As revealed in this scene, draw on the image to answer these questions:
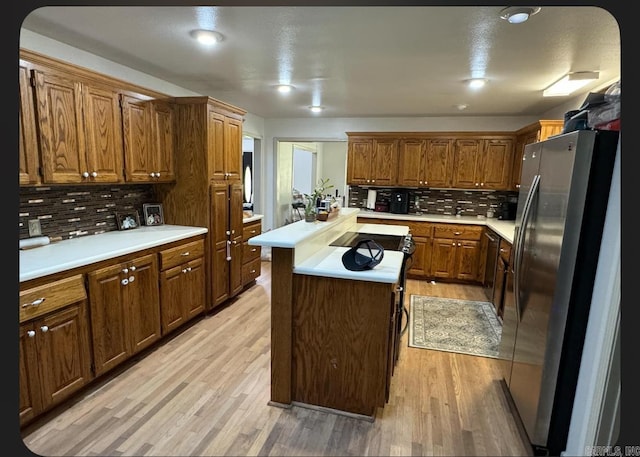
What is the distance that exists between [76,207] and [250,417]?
2078 mm

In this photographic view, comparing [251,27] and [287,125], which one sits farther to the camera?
[287,125]

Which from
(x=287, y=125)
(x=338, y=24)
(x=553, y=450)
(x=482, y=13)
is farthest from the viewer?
(x=287, y=125)

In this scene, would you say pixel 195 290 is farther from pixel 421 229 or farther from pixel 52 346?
pixel 421 229

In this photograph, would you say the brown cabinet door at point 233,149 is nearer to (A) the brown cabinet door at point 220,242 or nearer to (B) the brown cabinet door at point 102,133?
(A) the brown cabinet door at point 220,242

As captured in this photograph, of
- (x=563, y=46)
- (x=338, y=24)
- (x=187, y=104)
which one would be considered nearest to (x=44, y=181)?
(x=187, y=104)

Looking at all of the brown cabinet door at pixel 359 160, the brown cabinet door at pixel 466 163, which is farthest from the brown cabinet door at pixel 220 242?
the brown cabinet door at pixel 466 163

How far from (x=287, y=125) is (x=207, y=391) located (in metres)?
4.48

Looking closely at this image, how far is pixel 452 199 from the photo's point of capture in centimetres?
529

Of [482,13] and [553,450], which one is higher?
[482,13]

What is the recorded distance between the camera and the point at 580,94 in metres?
3.43

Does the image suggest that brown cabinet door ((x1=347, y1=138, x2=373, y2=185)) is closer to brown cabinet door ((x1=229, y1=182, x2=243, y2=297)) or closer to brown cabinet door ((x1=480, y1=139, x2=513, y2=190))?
brown cabinet door ((x1=480, y1=139, x2=513, y2=190))

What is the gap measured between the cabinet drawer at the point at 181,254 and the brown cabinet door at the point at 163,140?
0.66 metres

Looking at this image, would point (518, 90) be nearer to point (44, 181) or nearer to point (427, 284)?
point (427, 284)

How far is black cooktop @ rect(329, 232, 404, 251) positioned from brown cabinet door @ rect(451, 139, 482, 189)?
208 cm
